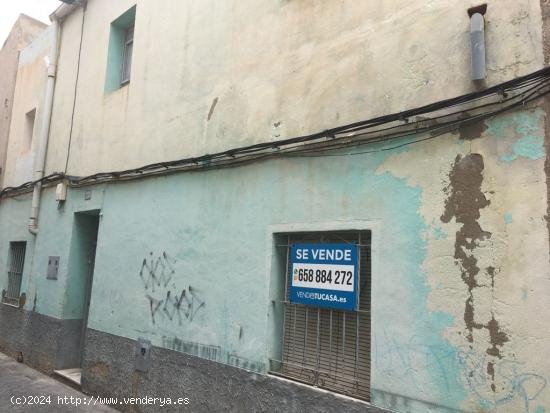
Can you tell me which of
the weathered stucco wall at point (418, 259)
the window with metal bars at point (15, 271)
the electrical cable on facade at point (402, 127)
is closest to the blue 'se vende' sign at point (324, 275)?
the weathered stucco wall at point (418, 259)

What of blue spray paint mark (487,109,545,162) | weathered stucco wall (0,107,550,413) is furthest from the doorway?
blue spray paint mark (487,109,545,162)

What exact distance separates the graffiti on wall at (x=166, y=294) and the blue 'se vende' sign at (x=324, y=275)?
1348mm

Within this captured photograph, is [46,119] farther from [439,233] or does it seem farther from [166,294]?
[439,233]

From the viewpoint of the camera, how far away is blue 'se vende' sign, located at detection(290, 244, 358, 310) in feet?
12.5

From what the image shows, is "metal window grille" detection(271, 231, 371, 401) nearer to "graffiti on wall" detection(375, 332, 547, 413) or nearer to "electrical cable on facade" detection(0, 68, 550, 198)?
"graffiti on wall" detection(375, 332, 547, 413)

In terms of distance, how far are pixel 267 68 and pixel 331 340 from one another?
9.35 ft

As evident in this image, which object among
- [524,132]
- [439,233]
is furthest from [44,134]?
[524,132]

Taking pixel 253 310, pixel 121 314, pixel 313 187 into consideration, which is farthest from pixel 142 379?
pixel 313 187

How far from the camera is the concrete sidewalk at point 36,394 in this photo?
600 cm

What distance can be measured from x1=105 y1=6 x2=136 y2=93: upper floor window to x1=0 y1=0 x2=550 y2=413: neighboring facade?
38 millimetres

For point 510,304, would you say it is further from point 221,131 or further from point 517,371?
point 221,131

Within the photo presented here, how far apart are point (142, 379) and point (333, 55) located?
4.46 m

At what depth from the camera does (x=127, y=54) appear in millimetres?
7711

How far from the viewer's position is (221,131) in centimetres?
525
